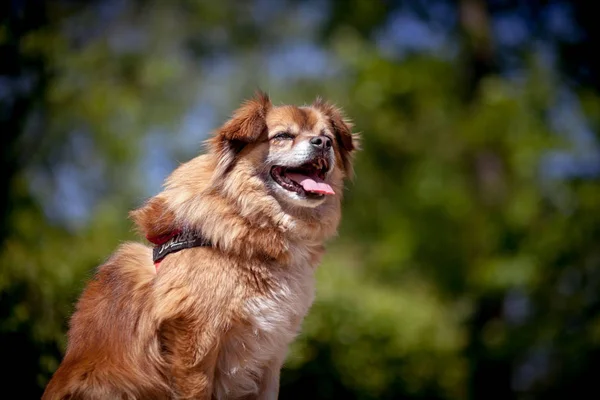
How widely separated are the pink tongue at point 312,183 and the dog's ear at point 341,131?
381mm

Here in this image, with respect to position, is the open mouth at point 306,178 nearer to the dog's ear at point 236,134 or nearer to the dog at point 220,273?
the dog at point 220,273

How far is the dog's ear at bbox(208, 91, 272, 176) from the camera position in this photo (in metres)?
→ 4.38

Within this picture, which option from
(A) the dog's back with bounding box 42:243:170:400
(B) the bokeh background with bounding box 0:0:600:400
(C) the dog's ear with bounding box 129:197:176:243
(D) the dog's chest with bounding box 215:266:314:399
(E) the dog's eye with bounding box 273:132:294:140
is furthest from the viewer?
(B) the bokeh background with bounding box 0:0:600:400

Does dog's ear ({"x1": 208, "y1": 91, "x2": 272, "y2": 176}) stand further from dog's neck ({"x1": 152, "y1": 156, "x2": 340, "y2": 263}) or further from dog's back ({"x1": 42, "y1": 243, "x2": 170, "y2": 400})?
dog's back ({"x1": 42, "y1": 243, "x2": 170, "y2": 400})

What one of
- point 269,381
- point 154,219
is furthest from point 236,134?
point 269,381

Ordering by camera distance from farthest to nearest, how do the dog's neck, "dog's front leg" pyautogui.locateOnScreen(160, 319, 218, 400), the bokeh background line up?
1. the bokeh background
2. the dog's neck
3. "dog's front leg" pyautogui.locateOnScreen(160, 319, 218, 400)

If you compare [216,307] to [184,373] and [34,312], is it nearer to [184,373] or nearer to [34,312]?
[184,373]

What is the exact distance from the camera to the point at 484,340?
12.2 meters

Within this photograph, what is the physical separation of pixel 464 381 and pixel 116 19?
1003 centimetres

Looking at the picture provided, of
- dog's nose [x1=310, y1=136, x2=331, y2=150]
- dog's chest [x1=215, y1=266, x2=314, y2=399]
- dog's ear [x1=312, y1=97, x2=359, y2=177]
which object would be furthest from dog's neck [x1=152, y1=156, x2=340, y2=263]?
dog's ear [x1=312, y1=97, x2=359, y2=177]

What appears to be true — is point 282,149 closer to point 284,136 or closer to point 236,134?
point 284,136

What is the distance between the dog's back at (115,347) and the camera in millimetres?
3797

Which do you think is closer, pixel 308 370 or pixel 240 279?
pixel 240 279

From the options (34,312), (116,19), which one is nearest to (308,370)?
(34,312)
